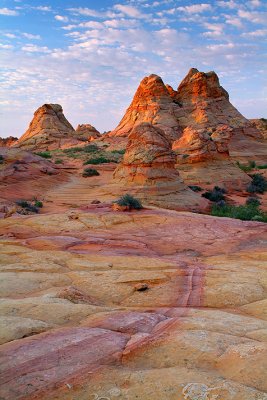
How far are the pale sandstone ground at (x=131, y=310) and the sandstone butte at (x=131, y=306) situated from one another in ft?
0.04

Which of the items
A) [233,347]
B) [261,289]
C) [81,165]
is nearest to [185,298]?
[261,289]

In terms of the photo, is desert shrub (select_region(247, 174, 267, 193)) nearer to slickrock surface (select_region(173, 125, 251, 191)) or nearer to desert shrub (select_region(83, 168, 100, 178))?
slickrock surface (select_region(173, 125, 251, 191))

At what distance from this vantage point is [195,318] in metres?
4.26

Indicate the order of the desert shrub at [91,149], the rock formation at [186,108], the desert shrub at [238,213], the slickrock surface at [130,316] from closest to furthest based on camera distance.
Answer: the slickrock surface at [130,316]
the desert shrub at [238,213]
the desert shrub at [91,149]
the rock formation at [186,108]

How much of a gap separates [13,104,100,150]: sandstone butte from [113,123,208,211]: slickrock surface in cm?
3302

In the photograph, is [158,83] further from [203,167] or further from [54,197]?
[54,197]

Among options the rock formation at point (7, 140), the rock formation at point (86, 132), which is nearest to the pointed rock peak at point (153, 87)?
the rock formation at point (86, 132)

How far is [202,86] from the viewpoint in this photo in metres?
47.5

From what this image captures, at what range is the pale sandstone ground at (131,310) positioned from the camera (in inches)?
111

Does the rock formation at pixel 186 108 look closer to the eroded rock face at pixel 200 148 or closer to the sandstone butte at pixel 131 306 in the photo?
the eroded rock face at pixel 200 148

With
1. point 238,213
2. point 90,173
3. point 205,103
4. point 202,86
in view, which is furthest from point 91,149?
point 238,213

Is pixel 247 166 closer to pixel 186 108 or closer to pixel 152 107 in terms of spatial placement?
pixel 186 108

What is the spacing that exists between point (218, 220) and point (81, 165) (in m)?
21.6

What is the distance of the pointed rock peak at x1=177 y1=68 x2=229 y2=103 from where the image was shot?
47375mm
